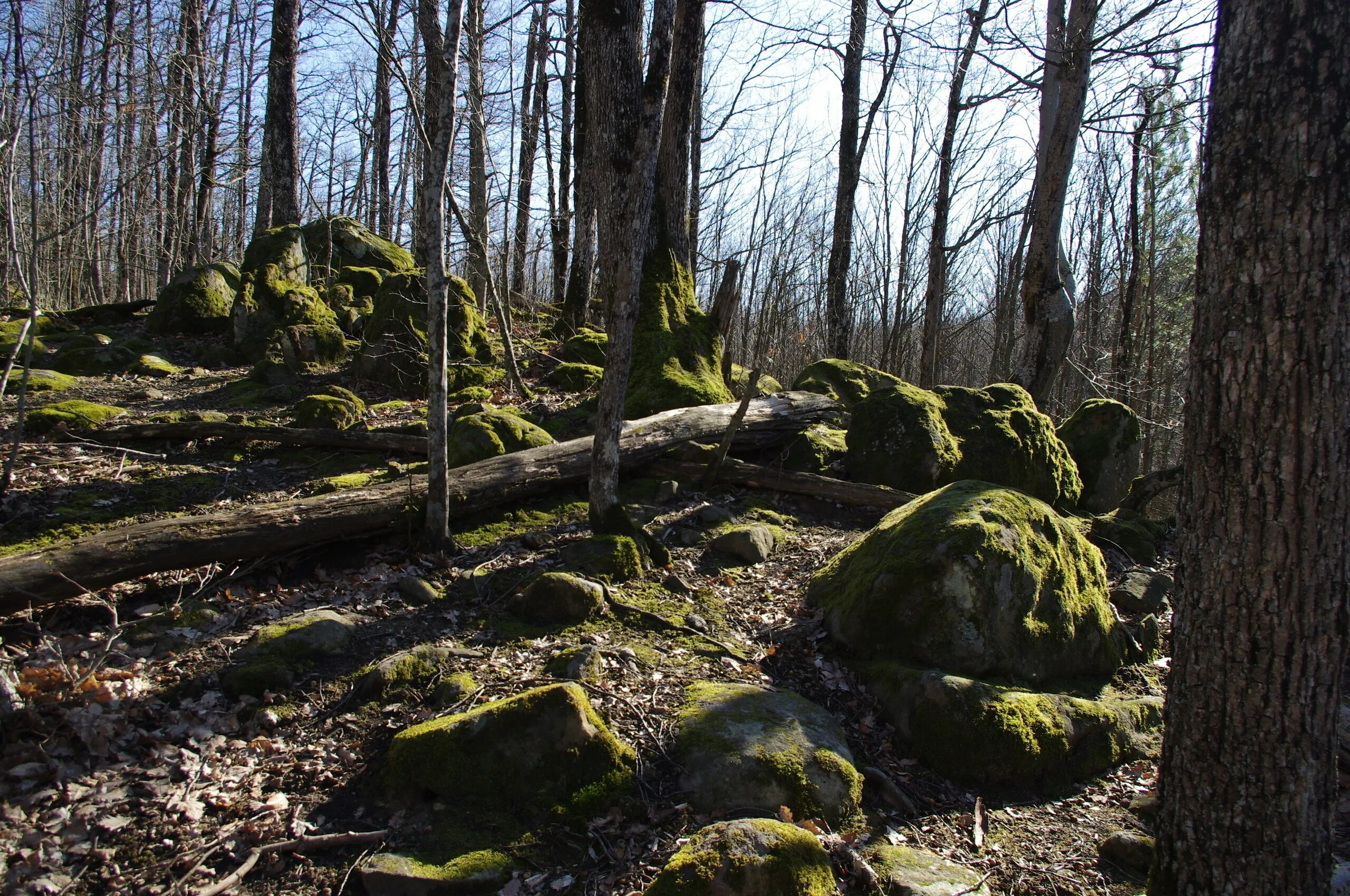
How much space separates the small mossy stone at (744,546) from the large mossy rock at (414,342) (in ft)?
17.3

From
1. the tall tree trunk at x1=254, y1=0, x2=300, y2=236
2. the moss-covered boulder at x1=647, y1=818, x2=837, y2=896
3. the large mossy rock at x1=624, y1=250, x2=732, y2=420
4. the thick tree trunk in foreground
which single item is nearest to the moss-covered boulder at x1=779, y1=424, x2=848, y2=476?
the large mossy rock at x1=624, y1=250, x2=732, y2=420

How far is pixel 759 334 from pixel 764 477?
12.5 meters

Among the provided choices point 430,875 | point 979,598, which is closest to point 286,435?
point 430,875

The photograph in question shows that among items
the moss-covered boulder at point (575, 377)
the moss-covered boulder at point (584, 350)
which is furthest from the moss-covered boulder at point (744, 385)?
the moss-covered boulder at point (584, 350)

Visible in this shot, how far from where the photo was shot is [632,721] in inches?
159

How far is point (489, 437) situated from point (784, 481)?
10.2 ft

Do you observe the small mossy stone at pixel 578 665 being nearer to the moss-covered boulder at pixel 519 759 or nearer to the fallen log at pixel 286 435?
the moss-covered boulder at pixel 519 759

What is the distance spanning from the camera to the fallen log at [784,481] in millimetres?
7730

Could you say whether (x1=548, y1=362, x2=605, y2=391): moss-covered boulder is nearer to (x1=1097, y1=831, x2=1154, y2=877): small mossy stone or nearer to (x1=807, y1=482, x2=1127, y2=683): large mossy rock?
(x1=807, y1=482, x2=1127, y2=683): large mossy rock

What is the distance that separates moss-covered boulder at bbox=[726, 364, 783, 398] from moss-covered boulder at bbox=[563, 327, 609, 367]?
6.89ft

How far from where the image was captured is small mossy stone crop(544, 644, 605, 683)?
14.3 ft

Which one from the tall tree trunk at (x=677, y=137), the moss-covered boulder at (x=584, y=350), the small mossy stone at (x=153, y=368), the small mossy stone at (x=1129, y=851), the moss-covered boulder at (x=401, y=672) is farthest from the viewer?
the moss-covered boulder at (x=584, y=350)

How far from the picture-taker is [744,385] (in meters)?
10.8

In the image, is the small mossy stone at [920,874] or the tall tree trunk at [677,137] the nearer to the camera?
the small mossy stone at [920,874]
